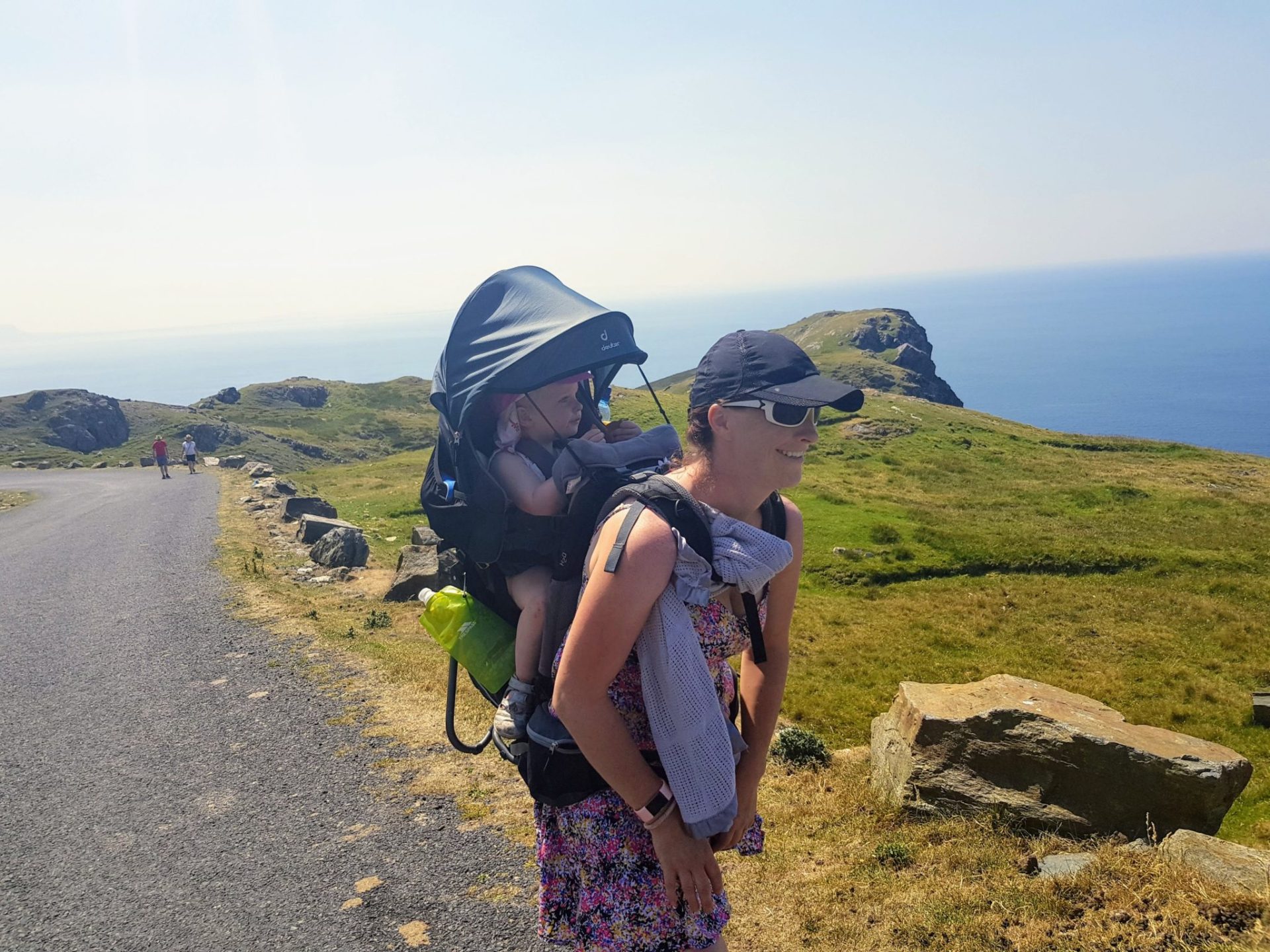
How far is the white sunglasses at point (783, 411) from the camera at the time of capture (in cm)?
304

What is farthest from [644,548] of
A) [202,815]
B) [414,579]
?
[414,579]

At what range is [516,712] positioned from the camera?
381cm

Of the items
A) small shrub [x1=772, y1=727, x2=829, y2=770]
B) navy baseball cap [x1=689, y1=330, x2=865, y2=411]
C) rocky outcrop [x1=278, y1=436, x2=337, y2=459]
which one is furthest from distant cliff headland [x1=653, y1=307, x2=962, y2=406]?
navy baseball cap [x1=689, y1=330, x2=865, y2=411]

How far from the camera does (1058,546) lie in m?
30.7

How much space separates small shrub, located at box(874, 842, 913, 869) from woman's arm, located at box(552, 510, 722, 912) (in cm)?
515

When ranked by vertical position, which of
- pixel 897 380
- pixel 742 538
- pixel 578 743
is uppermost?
pixel 742 538

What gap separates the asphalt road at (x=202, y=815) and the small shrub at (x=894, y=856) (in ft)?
11.0

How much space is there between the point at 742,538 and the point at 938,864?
585cm

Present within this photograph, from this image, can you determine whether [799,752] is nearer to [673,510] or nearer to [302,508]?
[673,510]

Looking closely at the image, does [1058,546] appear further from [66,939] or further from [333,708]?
[66,939]

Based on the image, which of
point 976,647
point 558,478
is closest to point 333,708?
point 558,478

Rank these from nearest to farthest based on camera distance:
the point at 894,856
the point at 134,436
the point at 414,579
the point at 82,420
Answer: the point at 894,856
the point at 414,579
the point at 82,420
the point at 134,436

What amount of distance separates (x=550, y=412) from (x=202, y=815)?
25.9 feet

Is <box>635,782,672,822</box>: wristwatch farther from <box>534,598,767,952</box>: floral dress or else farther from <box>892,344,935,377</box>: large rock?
<box>892,344,935,377</box>: large rock
